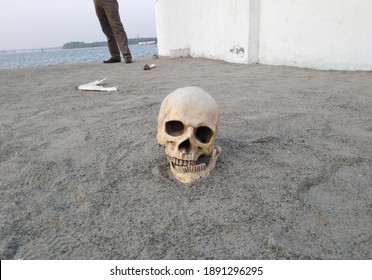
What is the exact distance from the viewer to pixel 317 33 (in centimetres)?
451

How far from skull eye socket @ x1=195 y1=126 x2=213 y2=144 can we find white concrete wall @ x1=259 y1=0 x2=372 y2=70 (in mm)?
3503

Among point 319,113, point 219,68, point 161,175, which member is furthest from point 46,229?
point 219,68

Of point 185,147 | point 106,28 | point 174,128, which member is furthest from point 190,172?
point 106,28

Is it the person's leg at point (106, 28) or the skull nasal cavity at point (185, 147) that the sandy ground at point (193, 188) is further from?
the person's leg at point (106, 28)

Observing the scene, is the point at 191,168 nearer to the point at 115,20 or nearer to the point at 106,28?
the point at 115,20

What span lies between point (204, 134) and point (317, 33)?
386 cm

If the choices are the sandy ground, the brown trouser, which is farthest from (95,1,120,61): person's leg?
the sandy ground

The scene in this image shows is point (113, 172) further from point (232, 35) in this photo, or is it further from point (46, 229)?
point (232, 35)

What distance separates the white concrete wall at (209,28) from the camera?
5664mm

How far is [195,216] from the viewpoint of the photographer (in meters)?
1.30

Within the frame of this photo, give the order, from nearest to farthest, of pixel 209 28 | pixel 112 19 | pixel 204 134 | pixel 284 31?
pixel 204 134
pixel 284 31
pixel 112 19
pixel 209 28

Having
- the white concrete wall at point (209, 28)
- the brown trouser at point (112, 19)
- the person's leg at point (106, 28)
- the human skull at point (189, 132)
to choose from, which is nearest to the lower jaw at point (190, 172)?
the human skull at point (189, 132)

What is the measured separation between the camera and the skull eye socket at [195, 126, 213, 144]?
5.10 feet

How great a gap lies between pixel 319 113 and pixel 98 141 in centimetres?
186
